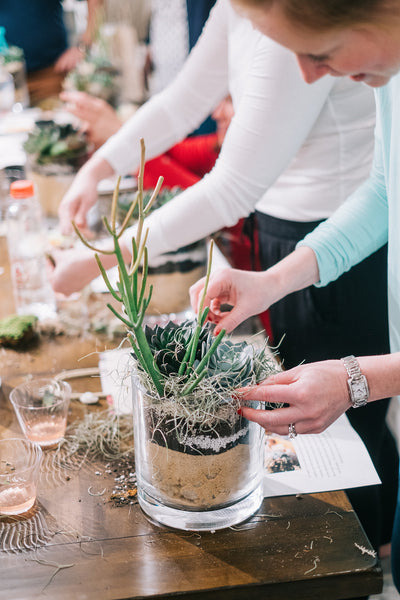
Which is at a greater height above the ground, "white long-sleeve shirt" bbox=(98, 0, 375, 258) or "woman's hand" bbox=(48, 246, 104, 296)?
"white long-sleeve shirt" bbox=(98, 0, 375, 258)

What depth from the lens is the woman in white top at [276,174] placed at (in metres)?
1.27

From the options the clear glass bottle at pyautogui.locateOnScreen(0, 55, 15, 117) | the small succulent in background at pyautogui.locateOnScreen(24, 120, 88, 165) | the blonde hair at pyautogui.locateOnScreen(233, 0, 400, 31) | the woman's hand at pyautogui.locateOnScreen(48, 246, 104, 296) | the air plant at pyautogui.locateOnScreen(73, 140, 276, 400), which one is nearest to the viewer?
the blonde hair at pyautogui.locateOnScreen(233, 0, 400, 31)

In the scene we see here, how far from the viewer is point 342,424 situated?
1.18m

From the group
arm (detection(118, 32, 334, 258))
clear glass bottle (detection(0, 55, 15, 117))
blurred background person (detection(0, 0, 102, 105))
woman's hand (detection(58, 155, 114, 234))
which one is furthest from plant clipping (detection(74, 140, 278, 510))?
blurred background person (detection(0, 0, 102, 105))

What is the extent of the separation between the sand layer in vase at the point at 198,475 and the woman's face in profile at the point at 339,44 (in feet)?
1.73

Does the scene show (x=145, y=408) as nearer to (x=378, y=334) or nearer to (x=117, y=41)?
(x=378, y=334)

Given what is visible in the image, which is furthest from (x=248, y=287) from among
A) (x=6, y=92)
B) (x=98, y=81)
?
(x=6, y=92)

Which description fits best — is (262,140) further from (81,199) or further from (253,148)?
(81,199)

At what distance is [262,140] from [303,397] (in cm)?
60

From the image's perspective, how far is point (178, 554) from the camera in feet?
2.94

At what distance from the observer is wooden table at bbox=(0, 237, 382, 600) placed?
2.80ft

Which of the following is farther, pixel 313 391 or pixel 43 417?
pixel 43 417

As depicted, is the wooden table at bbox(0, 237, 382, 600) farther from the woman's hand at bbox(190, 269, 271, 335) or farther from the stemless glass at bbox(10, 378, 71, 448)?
the woman's hand at bbox(190, 269, 271, 335)

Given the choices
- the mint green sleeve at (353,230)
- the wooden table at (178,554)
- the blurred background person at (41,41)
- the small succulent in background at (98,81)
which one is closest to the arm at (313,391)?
the wooden table at (178,554)
